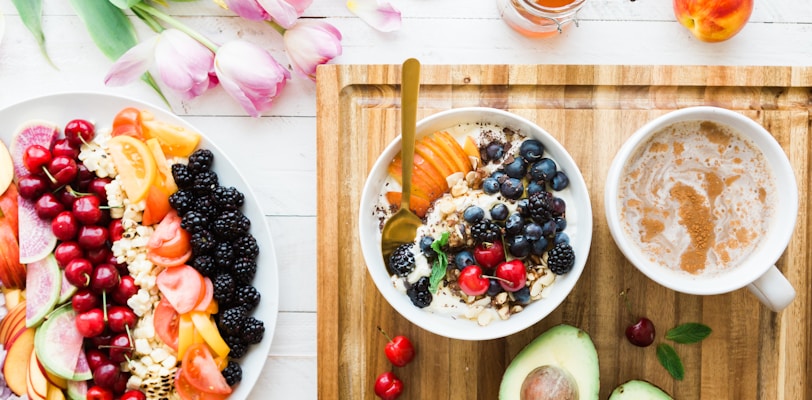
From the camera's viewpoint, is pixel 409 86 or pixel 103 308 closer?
pixel 409 86

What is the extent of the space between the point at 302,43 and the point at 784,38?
1088 millimetres

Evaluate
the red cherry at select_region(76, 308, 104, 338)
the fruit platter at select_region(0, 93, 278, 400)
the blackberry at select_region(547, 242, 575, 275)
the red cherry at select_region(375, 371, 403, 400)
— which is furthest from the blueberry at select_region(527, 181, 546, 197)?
the red cherry at select_region(76, 308, 104, 338)

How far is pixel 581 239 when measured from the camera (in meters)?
1.27

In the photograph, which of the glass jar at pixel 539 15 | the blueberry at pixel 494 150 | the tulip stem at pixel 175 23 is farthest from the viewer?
the tulip stem at pixel 175 23

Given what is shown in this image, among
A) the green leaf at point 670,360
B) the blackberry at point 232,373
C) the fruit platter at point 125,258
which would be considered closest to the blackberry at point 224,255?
the fruit platter at point 125,258

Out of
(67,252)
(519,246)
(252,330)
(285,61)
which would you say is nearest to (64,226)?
(67,252)

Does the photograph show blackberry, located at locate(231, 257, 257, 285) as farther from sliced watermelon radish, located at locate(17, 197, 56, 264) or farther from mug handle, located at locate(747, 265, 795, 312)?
mug handle, located at locate(747, 265, 795, 312)

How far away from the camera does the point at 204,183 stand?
4.85ft

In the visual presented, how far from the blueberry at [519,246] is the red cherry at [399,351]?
0.99 ft

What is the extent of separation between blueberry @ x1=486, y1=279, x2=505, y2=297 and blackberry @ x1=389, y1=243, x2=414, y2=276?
15 centimetres

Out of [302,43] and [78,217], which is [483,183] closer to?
[302,43]

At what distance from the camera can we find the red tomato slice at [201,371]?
1.47m

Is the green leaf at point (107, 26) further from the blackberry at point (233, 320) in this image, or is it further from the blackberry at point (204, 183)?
the blackberry at point (233, 320)

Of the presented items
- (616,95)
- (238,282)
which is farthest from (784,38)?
(238,282)
